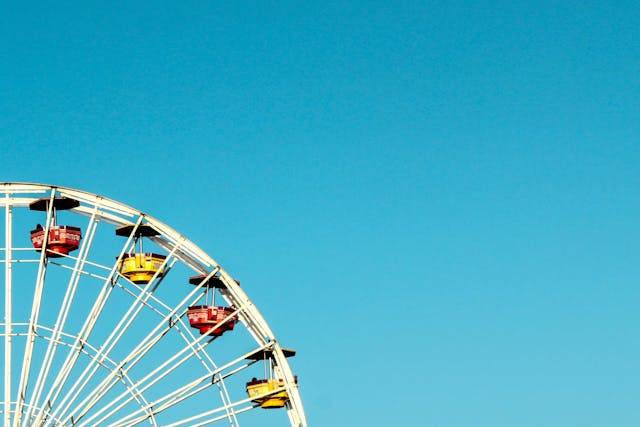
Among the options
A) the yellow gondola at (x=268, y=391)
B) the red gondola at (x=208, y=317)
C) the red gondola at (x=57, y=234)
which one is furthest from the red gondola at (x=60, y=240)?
the yellow gondola at (x=268, y=391)

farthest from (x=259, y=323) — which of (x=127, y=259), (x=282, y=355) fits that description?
(x=127, y=259)

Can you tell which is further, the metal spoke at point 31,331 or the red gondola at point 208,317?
the red gondola at point 208,317

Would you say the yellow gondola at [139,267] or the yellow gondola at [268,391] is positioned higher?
the yellow gondola at [139,267]

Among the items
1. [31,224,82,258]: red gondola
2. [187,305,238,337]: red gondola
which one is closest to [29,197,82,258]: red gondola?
[31,224,82,258]: red gondola

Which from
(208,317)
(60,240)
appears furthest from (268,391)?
(60,240)

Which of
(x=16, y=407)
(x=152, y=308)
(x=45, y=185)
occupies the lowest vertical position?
(x=16, y=407)

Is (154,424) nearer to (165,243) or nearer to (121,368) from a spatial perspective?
(121,368)

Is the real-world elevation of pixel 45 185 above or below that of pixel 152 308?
above

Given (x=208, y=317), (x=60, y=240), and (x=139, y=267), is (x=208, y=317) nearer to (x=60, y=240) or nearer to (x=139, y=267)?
(x=139, y=267)

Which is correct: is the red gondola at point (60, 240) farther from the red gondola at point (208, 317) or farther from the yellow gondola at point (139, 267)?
the red gondola at point (208, 317)

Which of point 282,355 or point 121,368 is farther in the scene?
point 282,355

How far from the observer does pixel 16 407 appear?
49.5 m

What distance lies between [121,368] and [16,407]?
→ 367 centimetres

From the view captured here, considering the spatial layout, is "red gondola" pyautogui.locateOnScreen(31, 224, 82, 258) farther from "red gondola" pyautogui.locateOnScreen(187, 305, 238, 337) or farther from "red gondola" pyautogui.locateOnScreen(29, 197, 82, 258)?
"red gondola" pyautogui.locateOnScreen(187, 305, 238, 337)
